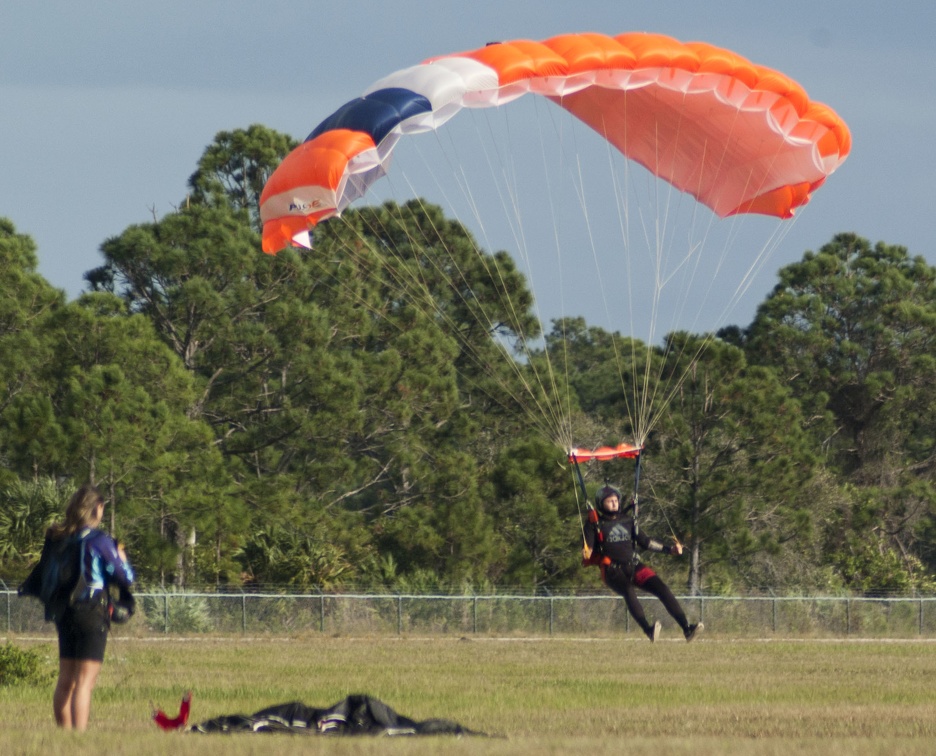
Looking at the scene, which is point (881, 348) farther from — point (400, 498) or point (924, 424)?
point (400, 498)

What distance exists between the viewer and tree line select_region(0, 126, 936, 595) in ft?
94.0

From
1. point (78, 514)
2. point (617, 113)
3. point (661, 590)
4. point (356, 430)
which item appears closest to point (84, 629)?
point (78, 514)

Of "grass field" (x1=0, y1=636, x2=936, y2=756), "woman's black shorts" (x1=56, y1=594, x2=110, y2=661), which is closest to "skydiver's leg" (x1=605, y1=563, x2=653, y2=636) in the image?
"grass field" (x1=0, y1=636, x2=936, y2=756)

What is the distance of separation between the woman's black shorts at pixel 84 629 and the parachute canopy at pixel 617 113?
235 inches

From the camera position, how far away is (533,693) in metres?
15.8

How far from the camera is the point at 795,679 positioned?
18156 mm

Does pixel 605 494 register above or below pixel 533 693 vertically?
above

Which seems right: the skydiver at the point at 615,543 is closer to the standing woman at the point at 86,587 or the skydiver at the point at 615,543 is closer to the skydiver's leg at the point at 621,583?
the skydiver's leg at the point at 621,583

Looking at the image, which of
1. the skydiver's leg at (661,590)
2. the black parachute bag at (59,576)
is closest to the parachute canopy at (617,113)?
the skydiver's leg at (661,590)

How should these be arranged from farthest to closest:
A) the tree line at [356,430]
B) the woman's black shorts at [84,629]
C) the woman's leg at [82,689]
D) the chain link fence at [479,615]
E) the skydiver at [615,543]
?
the tree line at [356,430] < the chain link fence at [479,615] < the skydiver at [615,543] < the woman's leg at [82,689] < the woman's black shorts at [84,629]

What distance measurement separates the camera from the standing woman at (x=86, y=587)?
822cm

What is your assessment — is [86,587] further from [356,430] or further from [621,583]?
[356,430]

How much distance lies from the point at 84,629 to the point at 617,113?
32.0 ft

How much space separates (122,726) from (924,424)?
3558 centimetres
